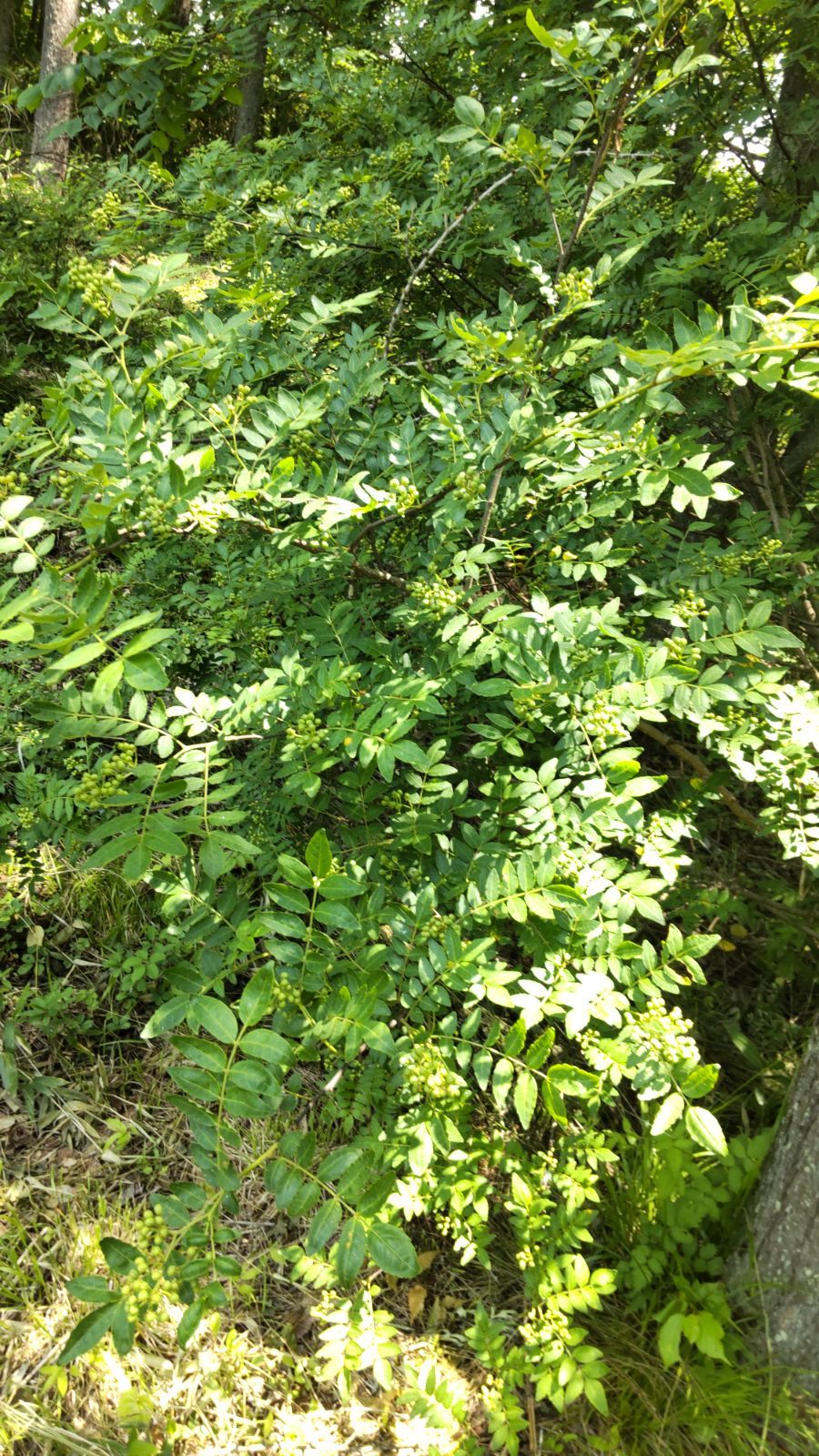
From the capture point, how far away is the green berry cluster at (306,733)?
146 centimetres

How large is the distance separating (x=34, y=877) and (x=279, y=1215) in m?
1.17

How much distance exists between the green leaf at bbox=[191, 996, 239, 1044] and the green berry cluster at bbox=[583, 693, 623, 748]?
0.74 metres

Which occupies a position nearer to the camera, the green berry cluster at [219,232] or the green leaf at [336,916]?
the green leaf at [336,916]

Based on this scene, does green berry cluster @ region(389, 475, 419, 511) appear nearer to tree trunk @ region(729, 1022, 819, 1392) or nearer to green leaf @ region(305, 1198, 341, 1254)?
green leaf @ region(305, 1198, 341, 1254)

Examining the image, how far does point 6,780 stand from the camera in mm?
2604

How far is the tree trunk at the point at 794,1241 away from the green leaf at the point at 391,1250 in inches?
39.1

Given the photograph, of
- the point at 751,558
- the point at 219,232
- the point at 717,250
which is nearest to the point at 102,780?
the point at 751,558

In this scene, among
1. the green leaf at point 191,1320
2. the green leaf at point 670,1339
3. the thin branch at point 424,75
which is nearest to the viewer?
the green leaf at point 191,1320

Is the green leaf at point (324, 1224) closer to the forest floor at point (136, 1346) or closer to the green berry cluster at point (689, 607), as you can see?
the forest floor at point (136, 1346)

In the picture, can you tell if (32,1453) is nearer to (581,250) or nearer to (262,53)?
(581,250)

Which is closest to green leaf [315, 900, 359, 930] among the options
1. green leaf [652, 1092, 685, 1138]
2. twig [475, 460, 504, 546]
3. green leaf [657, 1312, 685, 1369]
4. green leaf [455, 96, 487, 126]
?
green leaf [652, 1092, 685, 1138]

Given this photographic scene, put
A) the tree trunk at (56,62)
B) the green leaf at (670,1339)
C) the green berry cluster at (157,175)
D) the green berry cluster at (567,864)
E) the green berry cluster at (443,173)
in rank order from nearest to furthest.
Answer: the green berry cluster at (567,864) < the green leaf at (670,1339) < the green berry cluster at (443,173) < the green berry cluster at (157,175) < the tree trunk at (56,62)

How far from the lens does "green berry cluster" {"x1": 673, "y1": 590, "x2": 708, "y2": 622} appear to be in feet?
5.33

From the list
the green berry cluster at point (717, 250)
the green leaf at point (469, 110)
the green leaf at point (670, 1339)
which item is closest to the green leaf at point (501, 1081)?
the green leaf at point (670, 1339)
